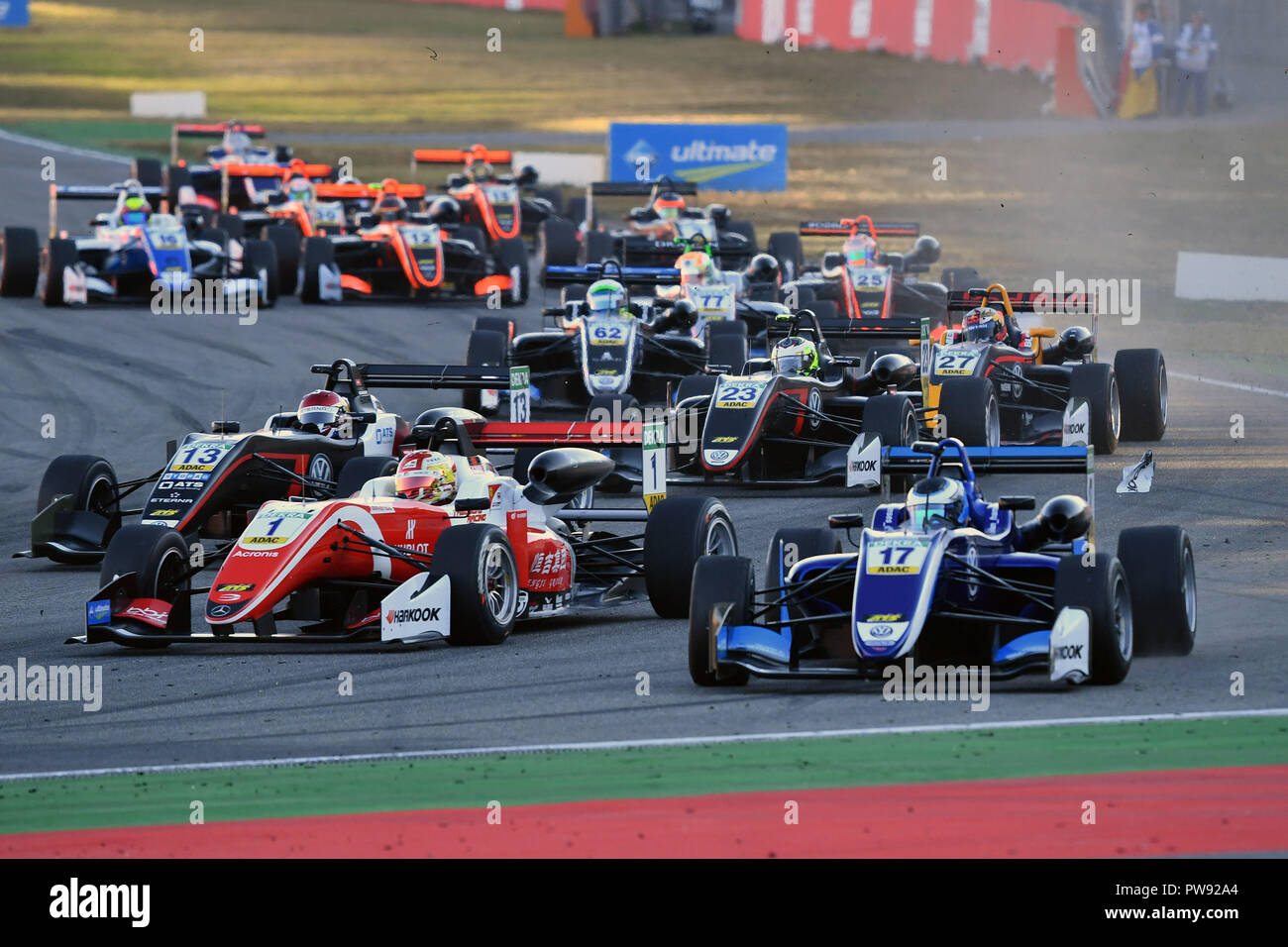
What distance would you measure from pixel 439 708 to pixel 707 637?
59.4 inches

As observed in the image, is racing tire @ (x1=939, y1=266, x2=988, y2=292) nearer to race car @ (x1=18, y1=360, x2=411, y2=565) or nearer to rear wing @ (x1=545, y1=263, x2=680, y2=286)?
rear wing @ (x1=545, y1=263, x2=680, y2=286)

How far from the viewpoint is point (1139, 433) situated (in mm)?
23469

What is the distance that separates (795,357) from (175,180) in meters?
26.1

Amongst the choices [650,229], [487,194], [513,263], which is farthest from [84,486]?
[487,194]

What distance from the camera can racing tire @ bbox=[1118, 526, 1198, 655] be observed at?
496 inches

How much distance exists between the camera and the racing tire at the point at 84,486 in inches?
701

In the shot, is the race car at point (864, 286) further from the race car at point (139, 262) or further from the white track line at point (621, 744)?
the white track line at point (621, 744)

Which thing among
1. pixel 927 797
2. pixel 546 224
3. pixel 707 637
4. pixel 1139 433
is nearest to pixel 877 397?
pixel 1139 433

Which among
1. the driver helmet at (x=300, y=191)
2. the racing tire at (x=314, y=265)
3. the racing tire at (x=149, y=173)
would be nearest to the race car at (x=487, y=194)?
the driver helmet at (x=300, y=191)

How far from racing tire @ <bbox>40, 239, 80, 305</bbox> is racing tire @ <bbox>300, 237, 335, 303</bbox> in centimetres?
340

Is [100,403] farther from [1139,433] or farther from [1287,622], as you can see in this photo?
[1287,622]

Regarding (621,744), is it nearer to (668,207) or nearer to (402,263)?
(402,263)

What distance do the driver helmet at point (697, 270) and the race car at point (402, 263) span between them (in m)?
5.43

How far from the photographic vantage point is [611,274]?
Result: 89.1ft
